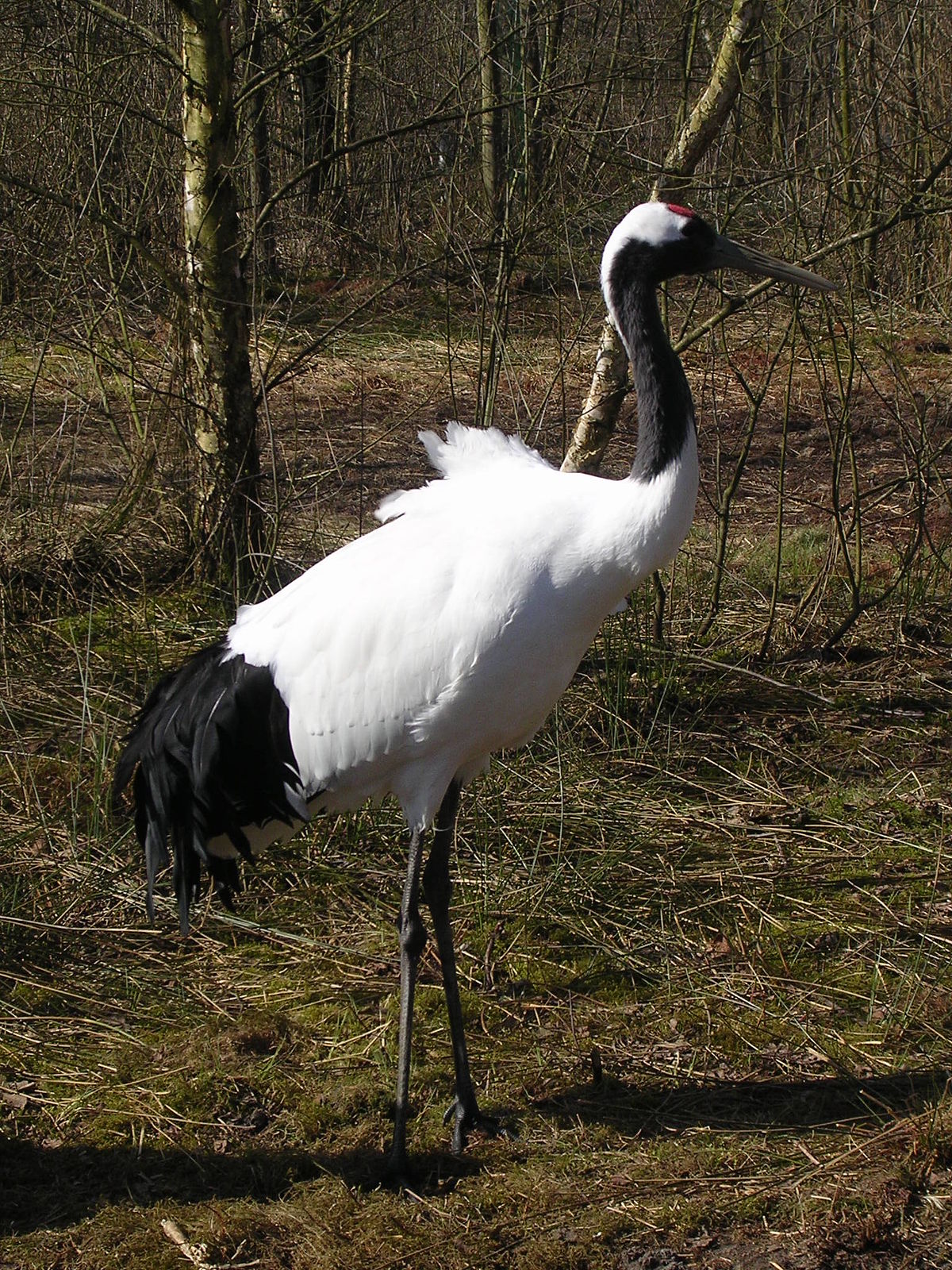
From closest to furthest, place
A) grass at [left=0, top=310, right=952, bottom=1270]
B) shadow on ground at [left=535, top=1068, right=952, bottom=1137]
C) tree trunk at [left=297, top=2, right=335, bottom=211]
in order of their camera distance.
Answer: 1. grass at [left=0, top=310, right=952, bottom=1270]
2. shadow on ground at [left=535, top=1068, right=952, bottom=1137]
3. tree trunk at [left=297, top=2, right=335, bottom=211]

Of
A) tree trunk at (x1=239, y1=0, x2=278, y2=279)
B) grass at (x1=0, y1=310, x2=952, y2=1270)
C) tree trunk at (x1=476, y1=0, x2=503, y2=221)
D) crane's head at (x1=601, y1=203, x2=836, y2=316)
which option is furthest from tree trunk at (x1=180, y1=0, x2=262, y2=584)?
crane's head at (x1=601, y1=203, x2=836, y2=316)

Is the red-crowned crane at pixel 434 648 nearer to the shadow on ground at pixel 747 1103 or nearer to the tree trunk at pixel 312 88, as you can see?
the shadow on ground at pixel 747 1103

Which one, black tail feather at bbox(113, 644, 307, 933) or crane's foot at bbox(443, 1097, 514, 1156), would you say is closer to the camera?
crane's foot at bbox(443, 1097, 514, 1156)

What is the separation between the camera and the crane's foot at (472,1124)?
3102 millimetres

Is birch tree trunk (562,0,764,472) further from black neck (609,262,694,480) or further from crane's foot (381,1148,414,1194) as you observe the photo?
crane's foot (381,1148,414,1194)

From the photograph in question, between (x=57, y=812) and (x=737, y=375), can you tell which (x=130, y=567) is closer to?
(x=57, y=812)

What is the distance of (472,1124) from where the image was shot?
3.14 m

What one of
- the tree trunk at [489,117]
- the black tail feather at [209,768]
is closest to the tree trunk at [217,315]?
the tree trunk at [489,117]

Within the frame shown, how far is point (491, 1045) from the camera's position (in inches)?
136

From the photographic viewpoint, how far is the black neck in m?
2.91

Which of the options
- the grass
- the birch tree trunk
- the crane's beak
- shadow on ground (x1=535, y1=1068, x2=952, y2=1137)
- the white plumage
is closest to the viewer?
the grass

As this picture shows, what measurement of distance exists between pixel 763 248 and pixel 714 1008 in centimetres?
304

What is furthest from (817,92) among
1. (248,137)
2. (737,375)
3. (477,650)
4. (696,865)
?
(477,650)

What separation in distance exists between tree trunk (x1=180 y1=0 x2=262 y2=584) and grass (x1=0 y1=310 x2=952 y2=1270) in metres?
0.31
